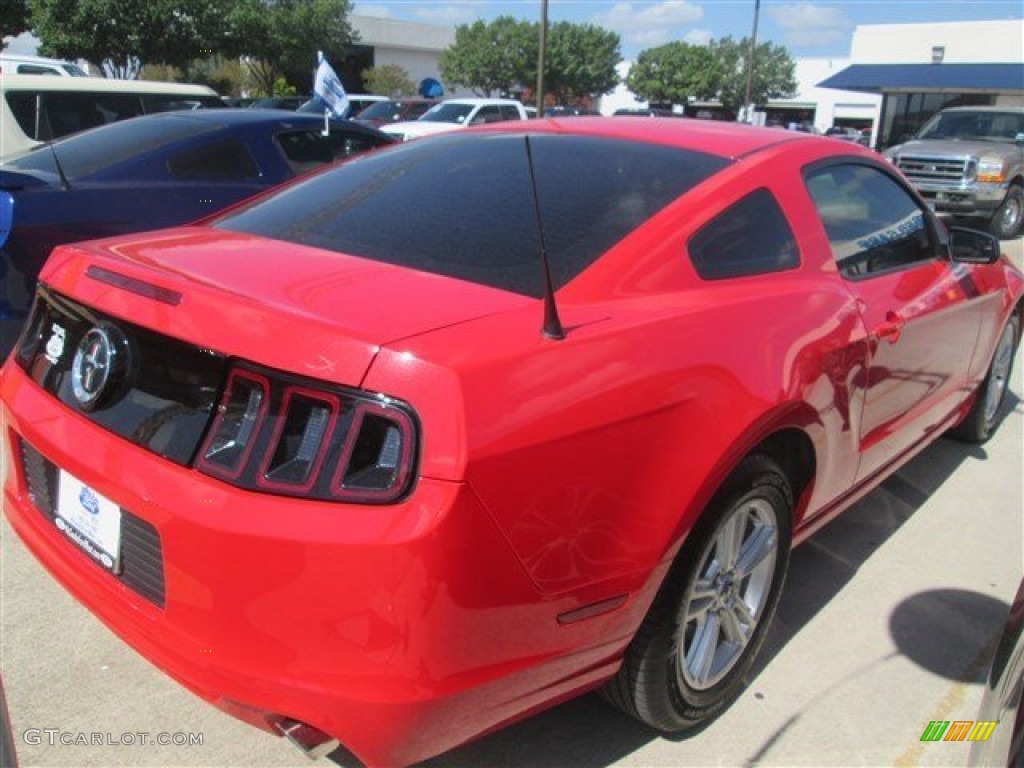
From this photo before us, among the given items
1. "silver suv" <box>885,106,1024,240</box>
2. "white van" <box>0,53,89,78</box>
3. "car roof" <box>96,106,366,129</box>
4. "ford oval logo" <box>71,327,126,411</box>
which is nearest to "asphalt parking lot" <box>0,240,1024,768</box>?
"ford oval logo" <box>71,327,126,411</box>

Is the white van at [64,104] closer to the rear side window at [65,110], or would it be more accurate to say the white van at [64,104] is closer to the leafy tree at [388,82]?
the rear side window at [65,110]

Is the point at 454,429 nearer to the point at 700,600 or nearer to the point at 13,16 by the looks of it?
the point at 700,600

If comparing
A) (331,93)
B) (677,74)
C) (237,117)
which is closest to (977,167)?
(331,93)

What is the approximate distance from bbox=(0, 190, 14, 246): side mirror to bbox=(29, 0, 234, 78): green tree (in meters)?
26.3

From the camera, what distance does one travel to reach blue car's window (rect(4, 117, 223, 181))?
5.02 metres

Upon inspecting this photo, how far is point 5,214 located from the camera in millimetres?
4191

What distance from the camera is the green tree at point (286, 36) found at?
31391 mm

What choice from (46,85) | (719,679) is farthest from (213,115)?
(719,679)

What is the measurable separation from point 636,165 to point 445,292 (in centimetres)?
96

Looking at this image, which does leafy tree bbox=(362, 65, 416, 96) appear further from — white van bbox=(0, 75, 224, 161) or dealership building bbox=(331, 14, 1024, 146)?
white van bbox=(0, 75, 224, 161)

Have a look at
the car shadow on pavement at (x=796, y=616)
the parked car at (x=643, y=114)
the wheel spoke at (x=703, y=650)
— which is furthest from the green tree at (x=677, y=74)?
the wheel spoke at (x=703, y=650)

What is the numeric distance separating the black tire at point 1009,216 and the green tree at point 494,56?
49707 millimetres

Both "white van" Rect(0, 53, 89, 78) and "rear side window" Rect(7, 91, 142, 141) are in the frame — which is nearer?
"rear side window" Rect(7, 91, 142, 141)

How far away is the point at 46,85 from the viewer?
26.0 ft
